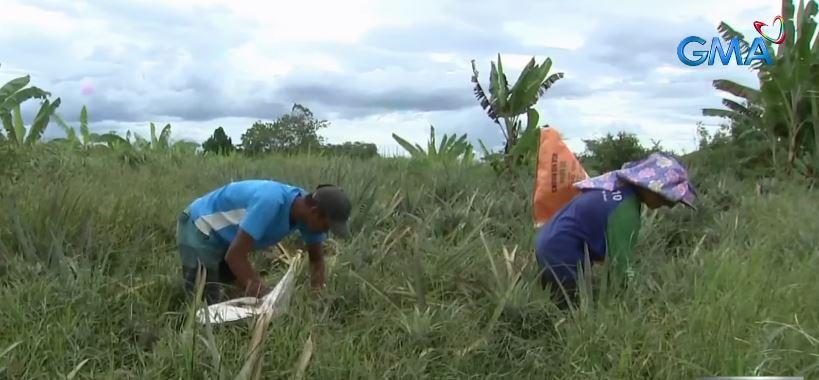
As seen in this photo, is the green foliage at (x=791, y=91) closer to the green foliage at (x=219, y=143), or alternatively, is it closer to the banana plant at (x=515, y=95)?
the banana plant at (x=515, y=95)

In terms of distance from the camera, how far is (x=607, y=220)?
3.85 meters

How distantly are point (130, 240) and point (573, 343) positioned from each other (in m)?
2.74

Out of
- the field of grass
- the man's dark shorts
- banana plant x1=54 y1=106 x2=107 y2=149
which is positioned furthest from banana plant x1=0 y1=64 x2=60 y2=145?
the man's dark shorts

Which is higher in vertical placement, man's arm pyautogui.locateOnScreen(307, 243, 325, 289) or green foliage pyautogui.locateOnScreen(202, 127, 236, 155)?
green foliage pyautogui.locateOnScreen(202, 127, 236, 155)

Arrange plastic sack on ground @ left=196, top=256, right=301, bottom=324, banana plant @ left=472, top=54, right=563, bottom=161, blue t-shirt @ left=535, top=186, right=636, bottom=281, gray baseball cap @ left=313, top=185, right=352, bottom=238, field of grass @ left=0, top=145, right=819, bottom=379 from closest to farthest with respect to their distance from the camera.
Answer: field of grass @ left=0, top=145, right=819, bottom=379 → plastic sack on ground @ left=196, top=256, right=301, bottom=324 → gray baseball cap @ left=313, top=185, right=352, bottom=238 → blue t-shirt @ left=535, top=186, right=636, bottom=281 → banana plant @ left=472, top=54, right=563, bottom=161

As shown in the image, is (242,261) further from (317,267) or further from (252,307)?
(317,267)

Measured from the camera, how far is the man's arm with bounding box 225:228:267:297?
3.67 meters

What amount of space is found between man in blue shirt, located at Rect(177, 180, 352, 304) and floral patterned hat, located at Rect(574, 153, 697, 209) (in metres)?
1.35

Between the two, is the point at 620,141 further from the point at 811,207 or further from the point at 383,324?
the point at 383,324

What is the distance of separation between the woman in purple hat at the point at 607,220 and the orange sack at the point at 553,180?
1.96 feet

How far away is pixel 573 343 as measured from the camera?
329 cm

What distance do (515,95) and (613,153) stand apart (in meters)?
2.45

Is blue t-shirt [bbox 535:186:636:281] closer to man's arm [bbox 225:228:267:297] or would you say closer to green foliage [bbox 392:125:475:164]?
man's arm [bbox 225:228:267:297]

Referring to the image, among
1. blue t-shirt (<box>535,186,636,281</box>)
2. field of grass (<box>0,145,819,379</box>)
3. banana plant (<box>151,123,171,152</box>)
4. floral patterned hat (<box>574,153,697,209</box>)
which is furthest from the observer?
banana plant (<box>151,123,171,152</box>)
